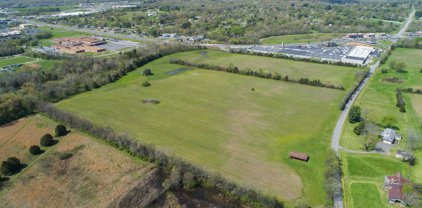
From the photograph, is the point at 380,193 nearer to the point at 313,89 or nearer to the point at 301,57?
the point at 313,89

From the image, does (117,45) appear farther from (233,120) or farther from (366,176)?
(366,176)

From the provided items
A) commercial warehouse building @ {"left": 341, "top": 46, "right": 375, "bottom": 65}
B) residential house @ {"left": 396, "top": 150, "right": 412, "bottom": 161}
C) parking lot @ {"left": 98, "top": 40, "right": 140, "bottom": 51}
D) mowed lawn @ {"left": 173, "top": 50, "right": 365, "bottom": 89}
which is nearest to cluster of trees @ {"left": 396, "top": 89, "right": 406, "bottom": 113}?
mowed lawn @ {"left": 173, "top": 50, "right": 365, "bottom": 89}

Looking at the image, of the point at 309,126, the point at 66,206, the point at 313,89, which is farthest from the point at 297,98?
the point at 66,206

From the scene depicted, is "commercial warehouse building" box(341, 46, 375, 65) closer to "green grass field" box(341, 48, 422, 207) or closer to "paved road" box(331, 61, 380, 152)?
"green grass field" box(341, 48, 422, 207)

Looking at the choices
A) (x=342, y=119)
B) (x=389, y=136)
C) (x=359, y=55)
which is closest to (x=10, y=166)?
(x=342, y=119)

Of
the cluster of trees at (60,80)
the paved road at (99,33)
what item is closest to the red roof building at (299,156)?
the cluster of trees at (60,80)

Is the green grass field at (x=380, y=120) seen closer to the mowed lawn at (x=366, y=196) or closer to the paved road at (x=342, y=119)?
the mowed lawn at (x=366, y=196)
